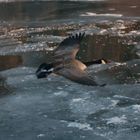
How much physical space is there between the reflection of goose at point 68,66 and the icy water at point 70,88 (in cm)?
36

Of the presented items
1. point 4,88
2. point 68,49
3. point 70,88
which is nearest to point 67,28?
point 68,49

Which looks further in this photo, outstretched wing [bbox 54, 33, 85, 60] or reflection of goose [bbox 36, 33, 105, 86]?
outstretched wing [bbox 54, 33, 85, 60]

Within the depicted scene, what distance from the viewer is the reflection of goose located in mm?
8227

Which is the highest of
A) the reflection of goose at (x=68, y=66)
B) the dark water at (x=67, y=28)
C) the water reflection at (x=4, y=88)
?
the reflection of goose at (x=68, y=66)

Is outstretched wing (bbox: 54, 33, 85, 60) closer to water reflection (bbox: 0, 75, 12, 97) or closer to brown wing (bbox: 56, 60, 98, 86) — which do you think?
brown wing (bbox: 56, 60, 98, 86)

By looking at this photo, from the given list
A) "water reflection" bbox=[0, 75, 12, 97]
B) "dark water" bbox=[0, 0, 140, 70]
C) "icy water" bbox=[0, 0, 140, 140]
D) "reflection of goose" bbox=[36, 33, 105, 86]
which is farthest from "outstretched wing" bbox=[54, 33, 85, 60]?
"dark water" bbox=[0, 0, 140, 70]

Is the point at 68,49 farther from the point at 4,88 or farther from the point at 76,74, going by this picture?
the point at 76,74

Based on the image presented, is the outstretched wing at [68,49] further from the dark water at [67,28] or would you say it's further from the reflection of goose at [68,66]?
the dark water at [67,28]

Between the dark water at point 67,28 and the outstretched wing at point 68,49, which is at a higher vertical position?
the outstretched wing at point 68,49

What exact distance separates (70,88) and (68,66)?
0.40 metres

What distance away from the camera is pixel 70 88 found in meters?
9.20

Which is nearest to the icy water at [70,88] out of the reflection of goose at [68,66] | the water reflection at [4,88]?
the water reflection at [4,88]

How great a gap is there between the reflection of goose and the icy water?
36cm

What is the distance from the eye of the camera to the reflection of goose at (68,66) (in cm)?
823
